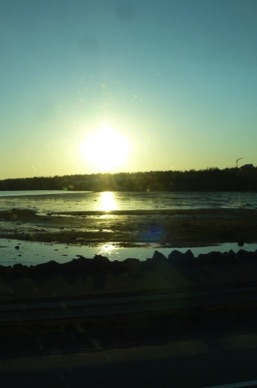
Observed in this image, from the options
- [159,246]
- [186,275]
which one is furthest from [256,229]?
[186,275]

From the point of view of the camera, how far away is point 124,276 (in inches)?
498

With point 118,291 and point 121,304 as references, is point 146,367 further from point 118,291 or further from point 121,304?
point 118,291

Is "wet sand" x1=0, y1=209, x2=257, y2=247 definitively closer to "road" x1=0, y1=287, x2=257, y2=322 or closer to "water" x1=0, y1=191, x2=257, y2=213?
"road" x1=0, y1=287, x2=257, y2=322

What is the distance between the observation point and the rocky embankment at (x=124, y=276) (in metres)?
11.2

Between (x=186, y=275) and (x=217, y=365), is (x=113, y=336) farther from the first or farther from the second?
(x=186, y=275)

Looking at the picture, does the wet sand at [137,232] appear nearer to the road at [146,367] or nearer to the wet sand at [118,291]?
the wet sand at [118,291]

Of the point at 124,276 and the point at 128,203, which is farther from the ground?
the point at 124,276

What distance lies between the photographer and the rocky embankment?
11203mm

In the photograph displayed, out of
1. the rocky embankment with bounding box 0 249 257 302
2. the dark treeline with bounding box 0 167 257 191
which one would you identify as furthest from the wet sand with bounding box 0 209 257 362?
the dark treeline with bounding box 0 167 257 191

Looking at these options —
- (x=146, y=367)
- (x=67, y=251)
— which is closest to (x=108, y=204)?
(x=67, y=251)

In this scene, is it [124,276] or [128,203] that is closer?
[124,276]

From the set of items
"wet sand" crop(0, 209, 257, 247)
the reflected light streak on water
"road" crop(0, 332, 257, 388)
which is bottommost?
"wet sand" crop(0, 209, 257, 247)

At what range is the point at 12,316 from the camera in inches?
348

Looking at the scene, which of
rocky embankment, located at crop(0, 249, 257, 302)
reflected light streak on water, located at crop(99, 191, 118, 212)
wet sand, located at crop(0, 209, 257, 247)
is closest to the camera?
rocky embankment, located at crop(0, 249, 257, 302)
